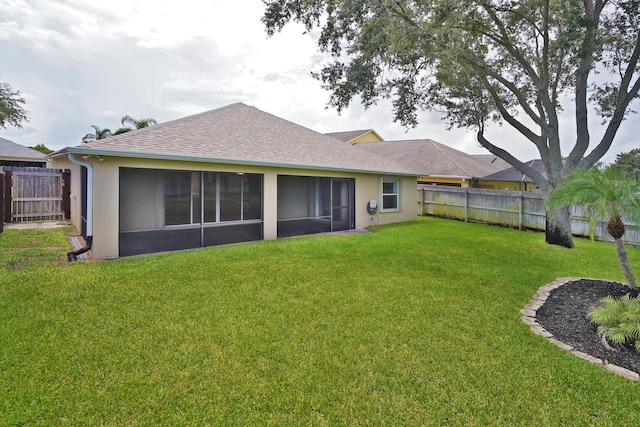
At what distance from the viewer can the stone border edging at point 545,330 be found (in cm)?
351

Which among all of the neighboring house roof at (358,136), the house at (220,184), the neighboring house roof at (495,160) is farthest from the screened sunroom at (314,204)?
the neighboring house roof at (495,160)

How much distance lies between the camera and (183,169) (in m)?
8.70

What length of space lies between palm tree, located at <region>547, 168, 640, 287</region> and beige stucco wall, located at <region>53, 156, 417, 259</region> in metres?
7.81

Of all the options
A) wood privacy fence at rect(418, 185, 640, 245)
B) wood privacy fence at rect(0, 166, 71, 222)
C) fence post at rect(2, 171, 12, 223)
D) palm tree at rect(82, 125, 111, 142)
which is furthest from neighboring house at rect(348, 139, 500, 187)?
palm tree at rect(82, 125, 111, 142)

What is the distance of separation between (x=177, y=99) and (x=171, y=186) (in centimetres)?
1028

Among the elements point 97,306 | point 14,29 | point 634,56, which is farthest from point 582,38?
point 14,29

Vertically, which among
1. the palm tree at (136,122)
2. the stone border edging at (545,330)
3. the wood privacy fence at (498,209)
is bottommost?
the stone border edging at (545,330)

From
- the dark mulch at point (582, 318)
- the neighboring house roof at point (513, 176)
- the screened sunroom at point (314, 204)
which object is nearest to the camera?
the dark mulch at point (582, 318)

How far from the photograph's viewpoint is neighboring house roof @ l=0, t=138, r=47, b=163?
2049 cm

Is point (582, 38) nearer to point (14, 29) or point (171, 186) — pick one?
point (171, 186)

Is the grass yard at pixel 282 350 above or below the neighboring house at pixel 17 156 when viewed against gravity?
below

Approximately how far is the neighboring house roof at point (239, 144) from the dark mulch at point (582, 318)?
7750 millimetres

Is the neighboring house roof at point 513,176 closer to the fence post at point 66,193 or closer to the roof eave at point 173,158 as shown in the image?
the roof eave at point 173,158

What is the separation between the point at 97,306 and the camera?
4.82m
